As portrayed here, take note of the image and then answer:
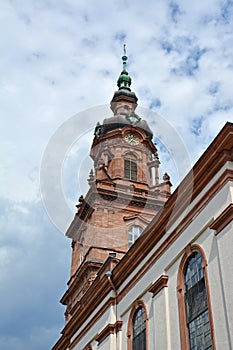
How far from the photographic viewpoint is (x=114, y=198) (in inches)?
1431

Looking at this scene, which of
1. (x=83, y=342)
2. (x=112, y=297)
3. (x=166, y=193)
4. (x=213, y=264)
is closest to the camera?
(x=213, y=264)

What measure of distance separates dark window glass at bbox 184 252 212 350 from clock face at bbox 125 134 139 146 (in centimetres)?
2551

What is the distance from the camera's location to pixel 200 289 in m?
16.4

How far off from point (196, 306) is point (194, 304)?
0.54ft

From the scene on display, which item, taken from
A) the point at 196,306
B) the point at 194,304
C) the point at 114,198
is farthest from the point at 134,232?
the point at 196,306

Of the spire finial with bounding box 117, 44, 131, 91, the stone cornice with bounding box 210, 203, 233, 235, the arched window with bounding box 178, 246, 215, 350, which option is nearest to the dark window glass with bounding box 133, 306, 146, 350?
the arched window with bounding box 178, 246, 215, 350

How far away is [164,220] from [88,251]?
48.2ft

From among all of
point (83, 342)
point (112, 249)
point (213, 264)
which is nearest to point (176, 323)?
point (213, 264)

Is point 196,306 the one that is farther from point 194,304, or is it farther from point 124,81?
point 124,81

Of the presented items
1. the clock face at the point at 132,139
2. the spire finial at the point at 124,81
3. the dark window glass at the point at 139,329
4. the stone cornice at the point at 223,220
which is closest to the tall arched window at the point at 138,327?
the dark window glass at the point at 139,329

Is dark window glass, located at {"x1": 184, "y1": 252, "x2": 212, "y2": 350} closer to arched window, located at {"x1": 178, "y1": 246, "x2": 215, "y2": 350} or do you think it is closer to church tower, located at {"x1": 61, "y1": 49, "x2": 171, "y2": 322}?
arched window, located at {"x1": 178, "y1": 246, "x2": 215, "y2": 350}

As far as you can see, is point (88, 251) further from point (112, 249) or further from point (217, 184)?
point (217, 184)

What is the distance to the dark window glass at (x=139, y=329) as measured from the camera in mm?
19875

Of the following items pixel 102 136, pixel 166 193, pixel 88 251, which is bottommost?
pixel 88 251
